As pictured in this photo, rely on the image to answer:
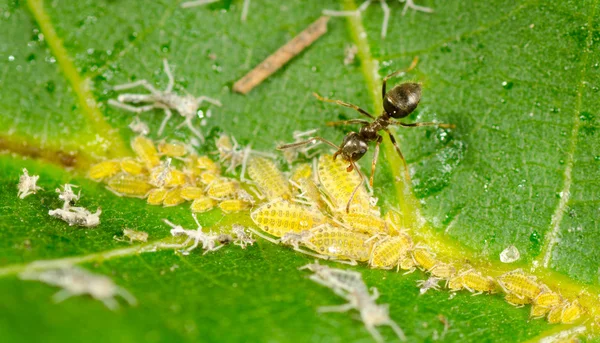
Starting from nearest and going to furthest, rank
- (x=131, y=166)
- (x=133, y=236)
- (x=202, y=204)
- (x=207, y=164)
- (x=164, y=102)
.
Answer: (x=133, y=236) < (x=202, y=204) < (x=131, y=166) < (x=207, y=164) < (x=164, y=102)

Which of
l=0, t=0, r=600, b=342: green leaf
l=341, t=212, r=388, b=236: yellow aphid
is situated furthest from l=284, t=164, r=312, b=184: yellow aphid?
l=341, t=212, r=388, b=236: yellow aphid

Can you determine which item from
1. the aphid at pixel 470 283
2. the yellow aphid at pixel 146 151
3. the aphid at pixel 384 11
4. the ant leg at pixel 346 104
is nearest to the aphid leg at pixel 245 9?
the aphid at pixel 384 11

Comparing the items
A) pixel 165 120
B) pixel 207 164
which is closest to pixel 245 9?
pixel 165 120

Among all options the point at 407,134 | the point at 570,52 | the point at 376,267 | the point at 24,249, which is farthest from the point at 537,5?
the point at 24,249

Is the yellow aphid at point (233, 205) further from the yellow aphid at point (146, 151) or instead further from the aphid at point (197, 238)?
the yellow aphid at point (146, 151)

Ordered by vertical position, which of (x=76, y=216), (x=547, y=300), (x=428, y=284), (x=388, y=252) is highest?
(x=76, y=216)

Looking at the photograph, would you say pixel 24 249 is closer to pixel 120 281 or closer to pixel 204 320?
pixel 120 281

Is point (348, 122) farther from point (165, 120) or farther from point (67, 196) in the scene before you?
point (67, 196)
